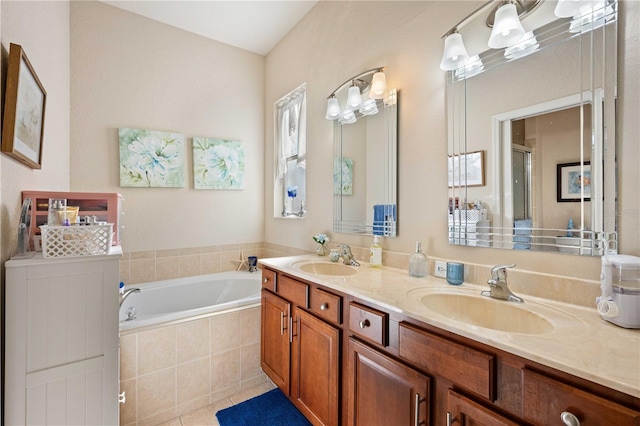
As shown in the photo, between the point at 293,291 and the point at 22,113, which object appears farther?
the point at 293,291

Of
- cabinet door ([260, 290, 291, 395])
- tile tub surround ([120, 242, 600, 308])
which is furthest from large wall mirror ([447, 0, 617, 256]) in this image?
cabinet door ([260, 290, 291, 395])

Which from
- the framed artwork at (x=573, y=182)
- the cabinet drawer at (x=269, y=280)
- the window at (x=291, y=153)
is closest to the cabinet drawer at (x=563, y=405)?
the framed artwork at (x=573, y=182)

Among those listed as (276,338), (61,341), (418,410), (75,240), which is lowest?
(276,338)

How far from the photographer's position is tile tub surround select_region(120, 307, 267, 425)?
169cm

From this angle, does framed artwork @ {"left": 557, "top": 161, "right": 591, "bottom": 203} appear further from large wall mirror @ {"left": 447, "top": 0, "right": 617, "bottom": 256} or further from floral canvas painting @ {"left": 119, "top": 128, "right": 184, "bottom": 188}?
floral canvas painting @ {"left": 119, "top": 128, "right": 184, "bottom": 188}

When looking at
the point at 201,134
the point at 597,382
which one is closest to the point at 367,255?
the point at 597,382

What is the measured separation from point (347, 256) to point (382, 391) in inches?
33.0

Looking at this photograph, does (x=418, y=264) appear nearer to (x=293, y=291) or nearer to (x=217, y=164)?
(x=293, y=291)

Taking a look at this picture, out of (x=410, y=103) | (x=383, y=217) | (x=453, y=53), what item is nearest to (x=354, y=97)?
(x=410, y=103)

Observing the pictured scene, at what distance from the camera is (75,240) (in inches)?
43.9

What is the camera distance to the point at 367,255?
1.83m

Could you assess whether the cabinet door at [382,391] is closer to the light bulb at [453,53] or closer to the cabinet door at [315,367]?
the cabinet door at [315,367]

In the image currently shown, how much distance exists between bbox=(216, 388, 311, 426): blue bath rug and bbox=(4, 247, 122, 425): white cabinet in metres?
0.84

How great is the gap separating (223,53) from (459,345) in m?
3.18
